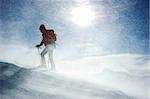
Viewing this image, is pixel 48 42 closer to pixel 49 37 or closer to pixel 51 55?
pixel 49 37

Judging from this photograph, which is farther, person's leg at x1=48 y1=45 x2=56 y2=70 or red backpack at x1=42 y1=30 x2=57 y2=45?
person's leg at x1=48 y1=45 x2=56 y2=70

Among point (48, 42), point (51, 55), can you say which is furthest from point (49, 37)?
point (51, 55)

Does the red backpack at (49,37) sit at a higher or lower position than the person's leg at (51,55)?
higher

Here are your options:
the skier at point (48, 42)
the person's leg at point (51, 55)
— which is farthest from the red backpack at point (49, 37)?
the person's leg at point (51, 55)

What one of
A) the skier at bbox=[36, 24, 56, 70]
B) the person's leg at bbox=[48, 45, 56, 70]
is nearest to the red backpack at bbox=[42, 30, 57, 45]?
the skier at bbox=[36, 24, 56, 70]

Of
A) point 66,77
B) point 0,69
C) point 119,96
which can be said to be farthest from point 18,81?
point 119,96

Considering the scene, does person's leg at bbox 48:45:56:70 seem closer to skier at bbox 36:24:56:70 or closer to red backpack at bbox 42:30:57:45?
skier at bbox 36:24:56:70

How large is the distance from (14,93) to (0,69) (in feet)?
8.78

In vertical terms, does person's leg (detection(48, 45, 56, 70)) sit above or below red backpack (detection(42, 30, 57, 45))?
below

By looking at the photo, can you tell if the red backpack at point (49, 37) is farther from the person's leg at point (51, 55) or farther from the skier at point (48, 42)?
the person's leg at point (51, 55)

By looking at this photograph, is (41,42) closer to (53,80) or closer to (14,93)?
(53,80)

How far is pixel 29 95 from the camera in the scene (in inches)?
551

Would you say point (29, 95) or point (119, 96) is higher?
point (119, 96)

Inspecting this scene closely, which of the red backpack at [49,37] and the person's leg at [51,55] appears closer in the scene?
the red backpack at [49,37]
